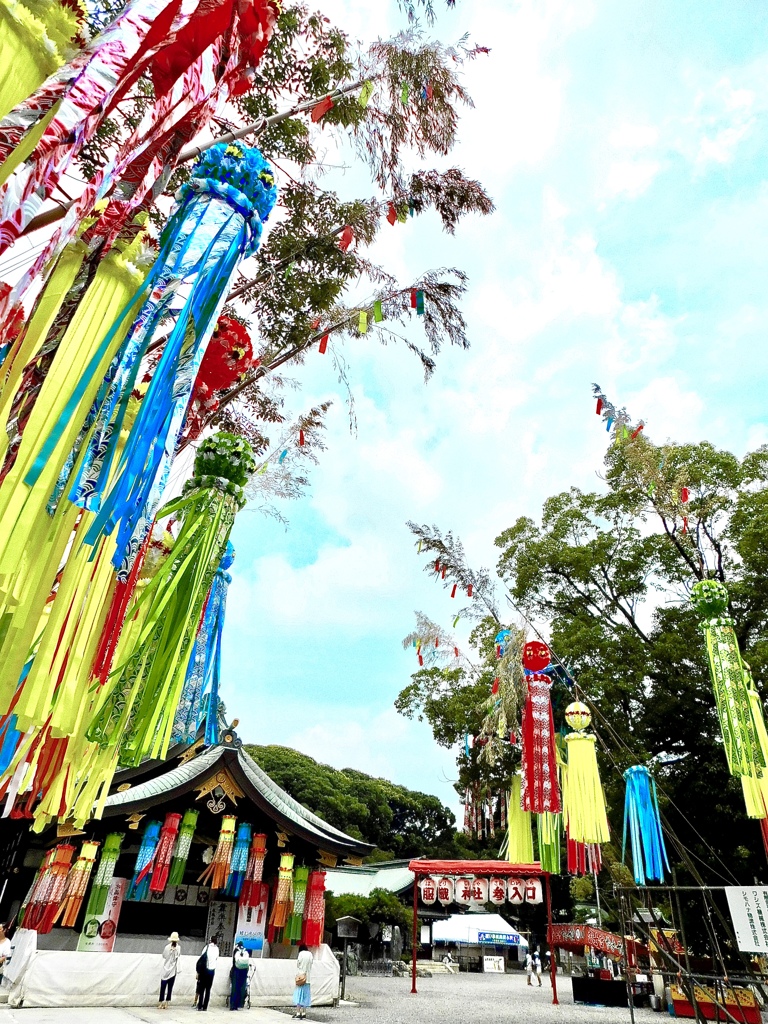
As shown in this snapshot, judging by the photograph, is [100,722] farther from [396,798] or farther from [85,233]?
[396,798]

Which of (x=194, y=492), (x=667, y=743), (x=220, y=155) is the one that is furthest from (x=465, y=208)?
(x=667, y=743)

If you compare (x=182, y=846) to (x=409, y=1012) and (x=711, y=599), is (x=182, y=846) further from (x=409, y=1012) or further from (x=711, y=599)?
(x=711, y=599)

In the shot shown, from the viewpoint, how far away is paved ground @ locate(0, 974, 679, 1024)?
7016mm

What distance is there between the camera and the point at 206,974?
8.20 meters

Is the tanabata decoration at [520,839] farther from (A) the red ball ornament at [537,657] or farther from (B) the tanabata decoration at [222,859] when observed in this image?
(B) the tanabata decoration at [222,859]

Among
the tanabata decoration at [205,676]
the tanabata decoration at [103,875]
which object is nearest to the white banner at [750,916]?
the tanabata decoration at [205,676]

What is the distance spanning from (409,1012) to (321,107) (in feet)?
41.3

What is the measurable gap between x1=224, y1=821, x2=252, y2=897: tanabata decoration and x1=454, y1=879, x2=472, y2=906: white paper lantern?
209 inches

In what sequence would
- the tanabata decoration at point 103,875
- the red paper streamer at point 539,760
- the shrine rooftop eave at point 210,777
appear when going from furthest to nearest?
the shrine rooftop eave at point 210,777 < the red paper streamer at point 539,760 < the tanabata decoration at point 103,875

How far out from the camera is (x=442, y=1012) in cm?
1009

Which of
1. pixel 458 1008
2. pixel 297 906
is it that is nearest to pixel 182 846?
pixel 297 906

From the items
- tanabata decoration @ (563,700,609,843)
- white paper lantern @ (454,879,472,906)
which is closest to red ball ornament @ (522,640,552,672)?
tanabata decoration @ (563,700,609,843)

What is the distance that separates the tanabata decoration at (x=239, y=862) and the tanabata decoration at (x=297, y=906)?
3.14 ft

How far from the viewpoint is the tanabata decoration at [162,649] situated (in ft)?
7.81
